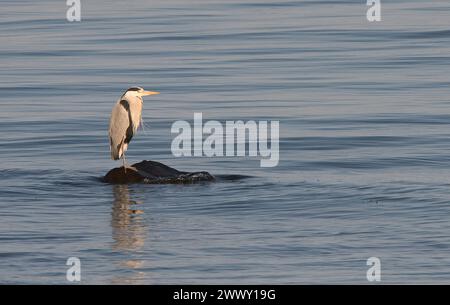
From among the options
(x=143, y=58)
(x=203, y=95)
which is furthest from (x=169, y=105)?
(x=143, y=58)

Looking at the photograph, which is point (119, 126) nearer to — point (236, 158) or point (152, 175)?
point (152, 175)

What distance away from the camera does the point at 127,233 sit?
12.3 metres

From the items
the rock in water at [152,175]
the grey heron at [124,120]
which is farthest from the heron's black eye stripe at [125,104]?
the rock in water at [152,175]

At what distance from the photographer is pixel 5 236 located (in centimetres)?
1214

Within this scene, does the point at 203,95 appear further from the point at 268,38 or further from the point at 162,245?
the point at 162,245

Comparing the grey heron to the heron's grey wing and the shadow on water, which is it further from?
the shadow on water

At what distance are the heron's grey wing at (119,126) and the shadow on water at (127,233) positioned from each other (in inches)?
41.1

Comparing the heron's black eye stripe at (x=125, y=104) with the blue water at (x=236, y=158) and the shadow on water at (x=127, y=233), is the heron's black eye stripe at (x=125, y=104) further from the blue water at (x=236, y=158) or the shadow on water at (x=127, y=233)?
the shadow on water at (x=127, y=233)

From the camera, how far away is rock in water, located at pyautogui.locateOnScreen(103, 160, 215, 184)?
49.1ft

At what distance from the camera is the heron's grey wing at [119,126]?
1588 centimetres

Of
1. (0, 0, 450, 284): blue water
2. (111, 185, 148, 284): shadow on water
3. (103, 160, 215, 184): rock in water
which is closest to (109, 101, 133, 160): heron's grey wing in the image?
(0, 0, 450, 284): blue water

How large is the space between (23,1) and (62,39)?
941 cm

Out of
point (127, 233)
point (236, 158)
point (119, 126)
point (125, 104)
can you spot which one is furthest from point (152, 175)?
point (127, 233)

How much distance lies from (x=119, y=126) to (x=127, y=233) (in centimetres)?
381
